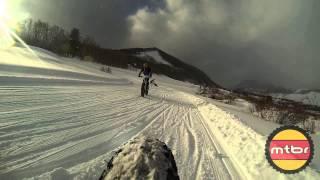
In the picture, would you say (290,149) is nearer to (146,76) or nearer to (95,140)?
(95,140)

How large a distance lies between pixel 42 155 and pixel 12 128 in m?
1.43

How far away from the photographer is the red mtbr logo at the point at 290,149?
97.4 inches

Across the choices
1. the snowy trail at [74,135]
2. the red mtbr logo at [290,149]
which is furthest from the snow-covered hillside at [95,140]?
the red mtbr logo at [290,149]

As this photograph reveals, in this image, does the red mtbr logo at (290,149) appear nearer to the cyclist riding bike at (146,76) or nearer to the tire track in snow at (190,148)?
the tire track in snow at (190,148)

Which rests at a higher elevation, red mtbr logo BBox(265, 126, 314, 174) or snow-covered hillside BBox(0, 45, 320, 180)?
red mtbr logo BBox(265, 126, 314, 174)

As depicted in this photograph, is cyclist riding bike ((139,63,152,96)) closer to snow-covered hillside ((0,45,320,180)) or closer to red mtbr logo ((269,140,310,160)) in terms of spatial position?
snow-covered hillside ((0,45,320,180))

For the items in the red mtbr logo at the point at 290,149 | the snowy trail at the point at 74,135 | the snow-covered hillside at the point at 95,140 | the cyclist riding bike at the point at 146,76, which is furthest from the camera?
the cyclist riding bike at the point at 146,76

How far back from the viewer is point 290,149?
8.23ft

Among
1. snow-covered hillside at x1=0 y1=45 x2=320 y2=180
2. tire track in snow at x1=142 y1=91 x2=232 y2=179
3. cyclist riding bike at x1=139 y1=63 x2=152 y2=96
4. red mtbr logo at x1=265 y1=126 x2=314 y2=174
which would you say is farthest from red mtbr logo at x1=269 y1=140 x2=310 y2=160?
cyclist riding bike at x1=139 y1=63 x2=152 y2=96

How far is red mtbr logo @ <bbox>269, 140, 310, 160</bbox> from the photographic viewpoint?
2482mm

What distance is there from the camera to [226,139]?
848cm

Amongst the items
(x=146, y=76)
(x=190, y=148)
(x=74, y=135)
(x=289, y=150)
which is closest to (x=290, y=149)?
(x=289, y=150)

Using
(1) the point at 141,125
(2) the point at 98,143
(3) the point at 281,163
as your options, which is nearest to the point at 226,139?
(1) the point at 141,125

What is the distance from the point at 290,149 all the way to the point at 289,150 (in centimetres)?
1
